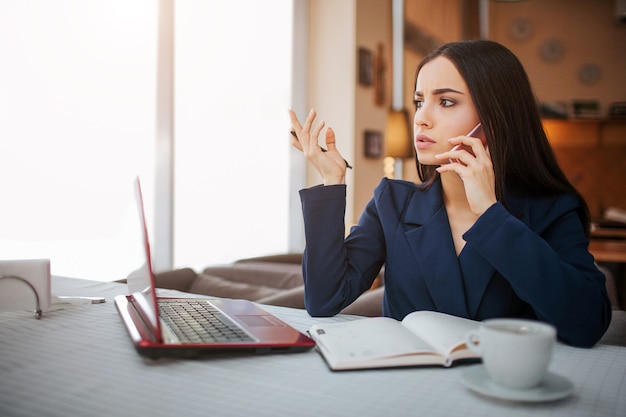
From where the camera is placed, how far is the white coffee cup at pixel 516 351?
0.63 metres

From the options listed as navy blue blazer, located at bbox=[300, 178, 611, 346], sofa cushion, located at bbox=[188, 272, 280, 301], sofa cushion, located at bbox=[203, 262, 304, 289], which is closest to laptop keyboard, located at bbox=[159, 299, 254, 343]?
navy blue blazer, located at bbox=[300, 178, 611, 346]

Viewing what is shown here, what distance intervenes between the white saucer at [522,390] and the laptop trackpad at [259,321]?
1.24ft

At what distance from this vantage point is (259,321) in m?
1.01

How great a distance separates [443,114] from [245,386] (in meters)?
0.76

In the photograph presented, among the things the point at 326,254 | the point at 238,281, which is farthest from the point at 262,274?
the point at 326,254

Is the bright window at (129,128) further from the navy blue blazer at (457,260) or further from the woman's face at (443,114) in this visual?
the woman's face at (443,114)

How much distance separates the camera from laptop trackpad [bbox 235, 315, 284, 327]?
38.6 inches

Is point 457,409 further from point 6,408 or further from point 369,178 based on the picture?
point 369,178

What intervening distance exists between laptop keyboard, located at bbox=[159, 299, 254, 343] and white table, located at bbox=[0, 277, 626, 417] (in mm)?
46

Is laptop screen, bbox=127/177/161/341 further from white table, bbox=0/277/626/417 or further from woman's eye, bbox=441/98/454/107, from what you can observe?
woman's eye, bbox=441/98/454/107

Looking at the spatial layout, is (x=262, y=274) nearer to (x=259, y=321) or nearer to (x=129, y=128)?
(x=129, y=128)

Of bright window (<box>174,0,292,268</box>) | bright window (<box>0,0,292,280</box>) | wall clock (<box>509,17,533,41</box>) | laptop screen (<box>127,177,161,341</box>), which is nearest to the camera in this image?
laptop screen (<box>127,177,161,341</box>)

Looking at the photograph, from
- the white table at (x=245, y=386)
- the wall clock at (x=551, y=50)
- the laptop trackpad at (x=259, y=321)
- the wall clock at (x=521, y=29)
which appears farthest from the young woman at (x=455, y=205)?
the wall clock at (x=521, y=29)

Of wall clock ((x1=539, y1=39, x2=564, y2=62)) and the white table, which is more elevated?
wall clock ((x1=539, y1=39, x2=564, y2=62))
